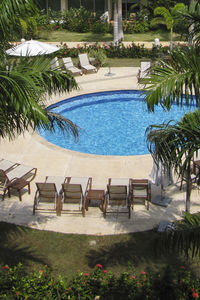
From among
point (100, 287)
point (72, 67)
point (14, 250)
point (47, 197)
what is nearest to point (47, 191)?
point (47, 197)

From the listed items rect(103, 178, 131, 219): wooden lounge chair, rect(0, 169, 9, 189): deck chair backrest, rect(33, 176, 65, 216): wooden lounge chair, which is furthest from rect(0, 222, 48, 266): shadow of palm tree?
rect(103, 178, 131, 219): wooden lounge chair

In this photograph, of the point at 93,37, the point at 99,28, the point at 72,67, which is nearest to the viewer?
the point at 72,67

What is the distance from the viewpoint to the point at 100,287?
293 inches

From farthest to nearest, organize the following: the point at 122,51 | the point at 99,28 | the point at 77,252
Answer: the point at 99,28 → the point at 122,51 → the point at 77,252

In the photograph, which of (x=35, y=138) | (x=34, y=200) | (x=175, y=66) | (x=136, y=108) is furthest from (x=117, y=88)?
(x=175, y=66)

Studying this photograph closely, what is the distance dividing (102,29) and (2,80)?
2707 centimetres

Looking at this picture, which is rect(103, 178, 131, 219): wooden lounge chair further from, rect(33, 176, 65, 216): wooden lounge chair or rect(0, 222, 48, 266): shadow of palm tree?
rect(0, 222, 48, 266): shadow of palm tree

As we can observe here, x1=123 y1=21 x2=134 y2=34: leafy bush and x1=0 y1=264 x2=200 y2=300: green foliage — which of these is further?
x1=123 y1=21 x2=134 y2=34: leafy bush

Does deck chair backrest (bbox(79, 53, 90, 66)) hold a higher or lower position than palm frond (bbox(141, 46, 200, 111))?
lower

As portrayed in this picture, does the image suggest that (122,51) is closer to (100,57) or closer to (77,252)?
(100,57)

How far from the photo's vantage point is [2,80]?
694 centimetres

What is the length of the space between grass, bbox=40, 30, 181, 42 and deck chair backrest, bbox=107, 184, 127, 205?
20915 millimetres

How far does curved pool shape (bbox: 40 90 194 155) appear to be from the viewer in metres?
16.0

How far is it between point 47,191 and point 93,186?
155 centimetres
